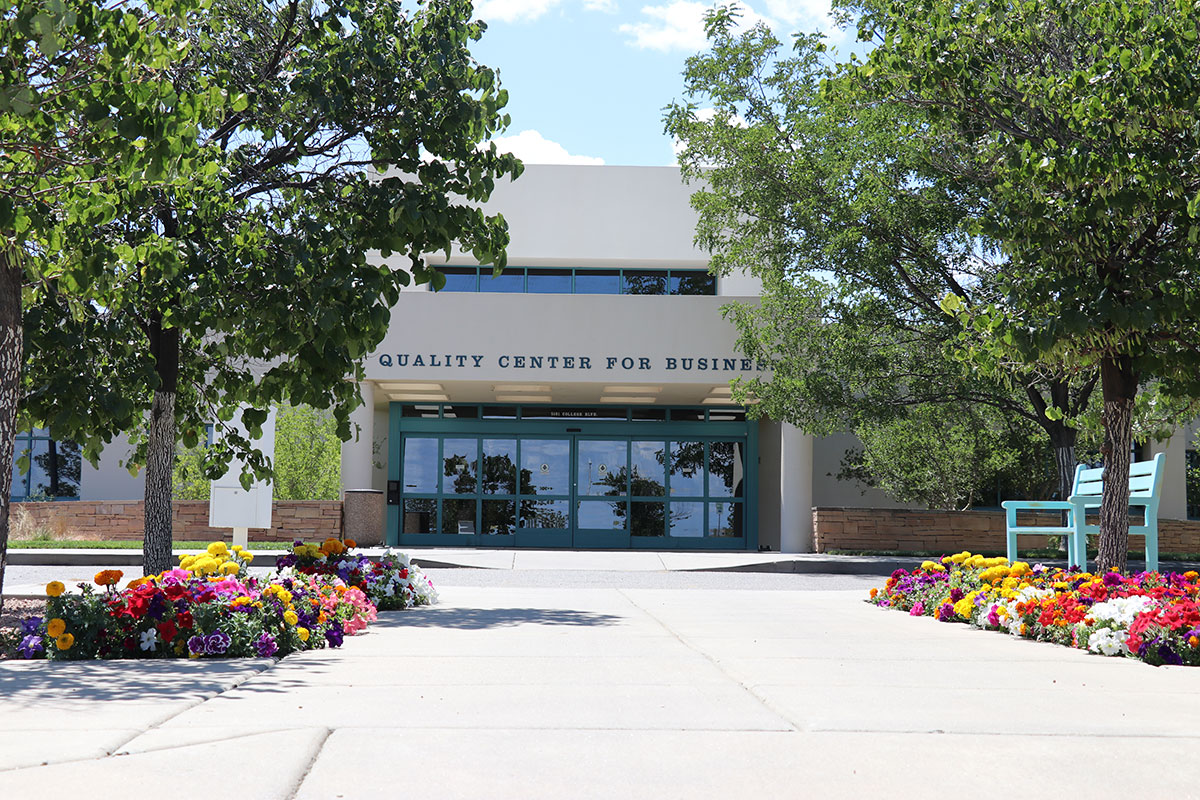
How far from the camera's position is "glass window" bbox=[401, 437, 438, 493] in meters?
25.2

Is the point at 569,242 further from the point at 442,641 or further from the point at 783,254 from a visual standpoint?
the point at 442,641

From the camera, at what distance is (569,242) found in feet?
85.4

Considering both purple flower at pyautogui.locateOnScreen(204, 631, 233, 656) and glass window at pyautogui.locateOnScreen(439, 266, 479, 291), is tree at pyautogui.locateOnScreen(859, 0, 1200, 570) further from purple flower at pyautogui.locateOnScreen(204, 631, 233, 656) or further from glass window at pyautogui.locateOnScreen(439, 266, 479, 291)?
glass window at pyautogui.locateOnScreen(439, 266, 479, 291)

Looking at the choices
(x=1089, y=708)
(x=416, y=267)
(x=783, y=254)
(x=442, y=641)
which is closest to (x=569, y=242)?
(x=783, y=254)

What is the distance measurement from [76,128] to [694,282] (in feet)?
64.5

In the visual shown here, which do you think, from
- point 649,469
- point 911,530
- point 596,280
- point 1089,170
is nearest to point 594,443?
point 649,469

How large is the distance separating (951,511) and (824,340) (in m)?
5.47

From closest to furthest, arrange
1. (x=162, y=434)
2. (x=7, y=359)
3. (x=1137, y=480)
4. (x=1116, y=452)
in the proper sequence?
(x=7, y=359)
(x=1116, y=452)
(x=162, y=434)
(x=1137, y=480)

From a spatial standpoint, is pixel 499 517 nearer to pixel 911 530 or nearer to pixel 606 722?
pixel 911 530

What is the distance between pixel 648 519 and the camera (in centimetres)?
2541

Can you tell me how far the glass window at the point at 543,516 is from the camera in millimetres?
25172

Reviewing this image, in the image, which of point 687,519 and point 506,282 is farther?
point 506,282

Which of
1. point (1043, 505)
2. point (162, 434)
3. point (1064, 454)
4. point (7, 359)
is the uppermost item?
point (7, 359)

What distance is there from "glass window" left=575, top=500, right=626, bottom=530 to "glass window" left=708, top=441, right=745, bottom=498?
2095 mm
